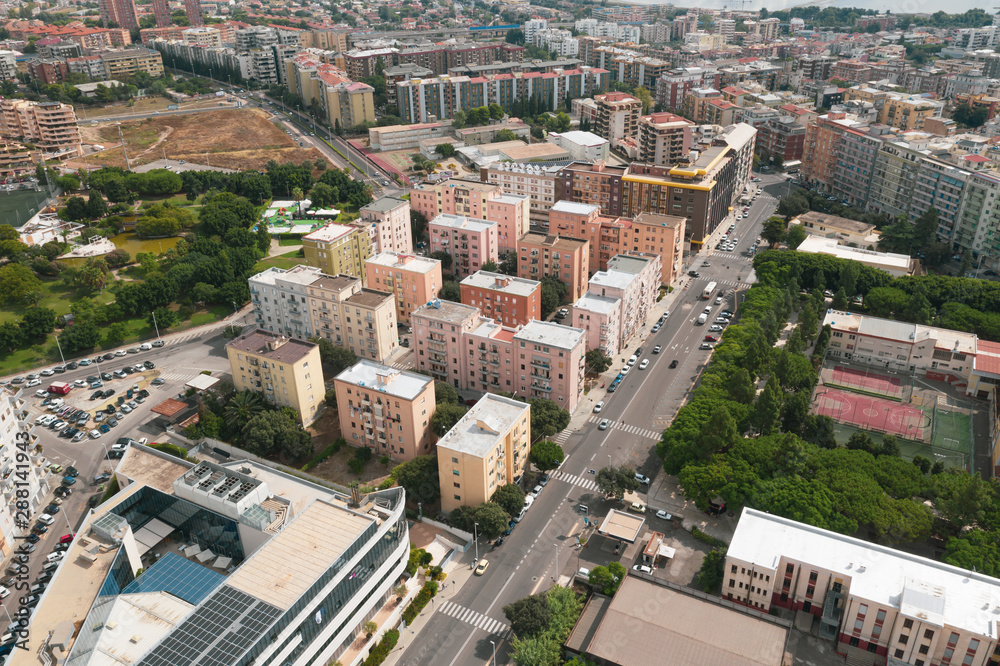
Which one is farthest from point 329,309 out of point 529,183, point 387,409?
point 529,183

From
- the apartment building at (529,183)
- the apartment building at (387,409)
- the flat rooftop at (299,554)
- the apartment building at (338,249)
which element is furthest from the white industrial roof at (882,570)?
the apartment building at (529,183)

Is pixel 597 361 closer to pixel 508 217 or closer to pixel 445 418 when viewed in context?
pixel 445 418

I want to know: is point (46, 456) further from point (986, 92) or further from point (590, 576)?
point (986, 92)

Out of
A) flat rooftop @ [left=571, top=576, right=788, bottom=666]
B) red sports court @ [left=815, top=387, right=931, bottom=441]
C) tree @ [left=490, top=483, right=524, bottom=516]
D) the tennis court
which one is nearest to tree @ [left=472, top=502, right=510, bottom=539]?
tree @ [left=490, top=483, right=524, bottom=516]

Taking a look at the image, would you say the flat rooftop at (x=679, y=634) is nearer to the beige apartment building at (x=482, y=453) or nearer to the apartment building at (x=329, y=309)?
the beige apartment building at (x=482, y=453)

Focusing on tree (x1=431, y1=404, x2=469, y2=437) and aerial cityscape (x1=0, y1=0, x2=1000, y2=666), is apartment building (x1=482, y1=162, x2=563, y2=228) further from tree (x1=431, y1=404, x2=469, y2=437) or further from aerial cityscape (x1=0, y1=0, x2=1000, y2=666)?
tree (x1=431, y1=404, x2=469, y2=437)

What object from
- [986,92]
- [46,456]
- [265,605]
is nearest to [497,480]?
[265,605]
